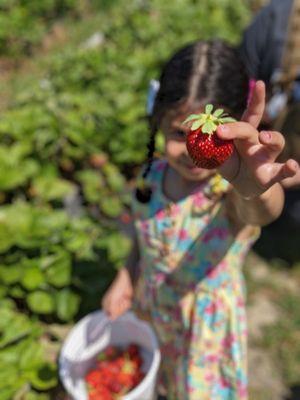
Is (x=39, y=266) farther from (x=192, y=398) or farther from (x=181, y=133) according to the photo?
(x=181, y=133)

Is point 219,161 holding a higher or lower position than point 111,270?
higher

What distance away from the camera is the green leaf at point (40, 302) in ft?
8.36

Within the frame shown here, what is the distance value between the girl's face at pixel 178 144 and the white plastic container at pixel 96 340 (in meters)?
0.84

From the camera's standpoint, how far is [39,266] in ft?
8.46

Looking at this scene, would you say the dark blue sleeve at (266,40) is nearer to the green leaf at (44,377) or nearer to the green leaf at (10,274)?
the green leaf at (10,274)

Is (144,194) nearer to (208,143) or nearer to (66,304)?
(208,143)

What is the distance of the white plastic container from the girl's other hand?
0.16 metres

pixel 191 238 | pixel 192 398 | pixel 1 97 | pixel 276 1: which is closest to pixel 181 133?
pixel 191 238

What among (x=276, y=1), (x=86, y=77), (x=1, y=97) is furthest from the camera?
(x=1, y=97)

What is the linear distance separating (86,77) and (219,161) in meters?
3.23

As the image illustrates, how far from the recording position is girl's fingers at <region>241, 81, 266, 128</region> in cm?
105

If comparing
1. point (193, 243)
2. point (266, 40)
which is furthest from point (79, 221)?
point (266, 40)

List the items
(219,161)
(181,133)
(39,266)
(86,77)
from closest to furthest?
(219,161)
(181,133)
(39,266)
(86,77)

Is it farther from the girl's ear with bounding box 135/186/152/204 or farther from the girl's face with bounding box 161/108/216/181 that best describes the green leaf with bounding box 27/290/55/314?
the girl's face with bounding box 161/108/216/181
